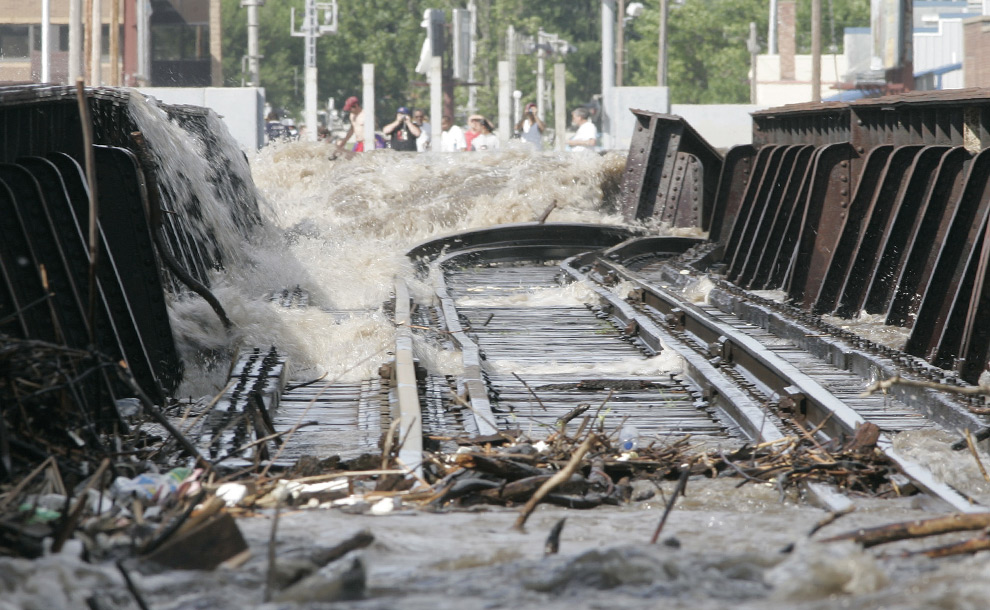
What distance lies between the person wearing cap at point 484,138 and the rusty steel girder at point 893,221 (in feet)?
35.0

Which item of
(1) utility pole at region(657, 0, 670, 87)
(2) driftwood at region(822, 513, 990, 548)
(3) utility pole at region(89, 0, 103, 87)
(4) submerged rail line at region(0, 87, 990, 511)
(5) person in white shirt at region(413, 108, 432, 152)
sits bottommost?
(2) driftwood at region(822, 513, 990, 548)

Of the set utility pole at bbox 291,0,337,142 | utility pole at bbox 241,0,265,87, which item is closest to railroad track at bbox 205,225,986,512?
utility pole at bbox 291,0,337,142

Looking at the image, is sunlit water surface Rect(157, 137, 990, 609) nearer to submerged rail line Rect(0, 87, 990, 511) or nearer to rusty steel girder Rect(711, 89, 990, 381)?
submerged rail line Rect(0, 87, 990, 511)

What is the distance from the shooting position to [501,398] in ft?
24.3

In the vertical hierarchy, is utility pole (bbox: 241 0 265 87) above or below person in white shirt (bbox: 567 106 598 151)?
above

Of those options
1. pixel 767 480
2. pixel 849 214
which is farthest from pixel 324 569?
pixel 849 214

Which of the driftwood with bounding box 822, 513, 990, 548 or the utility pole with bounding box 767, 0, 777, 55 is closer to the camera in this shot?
the driftwood with bounding box 822, 513, 990, 548

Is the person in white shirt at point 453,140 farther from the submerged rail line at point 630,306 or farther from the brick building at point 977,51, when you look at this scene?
the brick building at point 977,51

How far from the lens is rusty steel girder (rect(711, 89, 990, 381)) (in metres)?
7.81


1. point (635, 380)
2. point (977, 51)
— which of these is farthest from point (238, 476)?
point (977, 51)

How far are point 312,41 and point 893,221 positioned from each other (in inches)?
1203

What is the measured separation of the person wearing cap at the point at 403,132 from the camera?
24.9 metres

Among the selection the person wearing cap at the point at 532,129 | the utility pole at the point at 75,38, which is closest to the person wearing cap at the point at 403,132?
the person wearing cap at the point at 532,129

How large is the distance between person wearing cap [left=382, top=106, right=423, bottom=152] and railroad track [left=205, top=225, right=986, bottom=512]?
42.3ft
